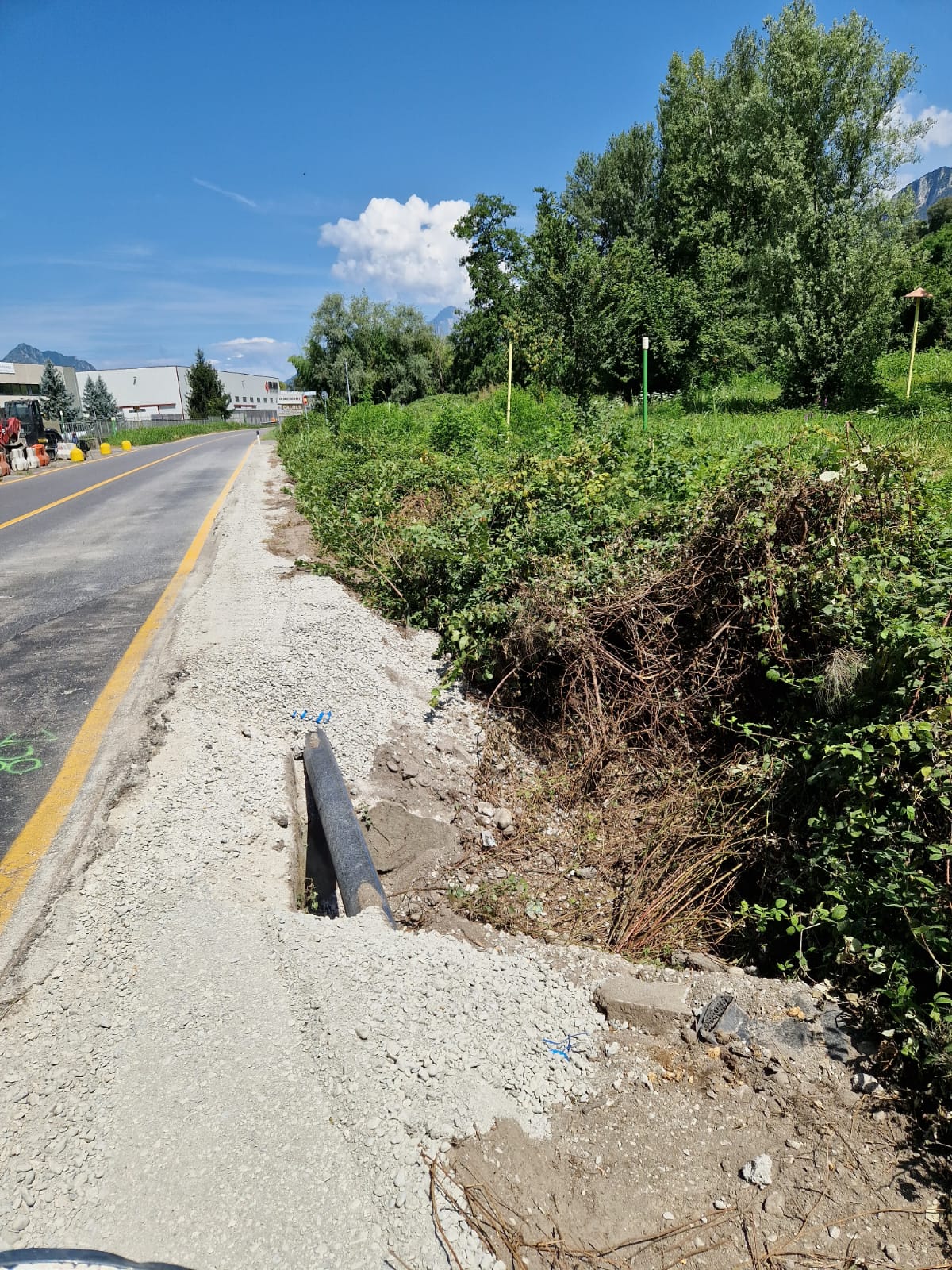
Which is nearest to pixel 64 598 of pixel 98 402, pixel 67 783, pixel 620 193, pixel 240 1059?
pixel 67 783

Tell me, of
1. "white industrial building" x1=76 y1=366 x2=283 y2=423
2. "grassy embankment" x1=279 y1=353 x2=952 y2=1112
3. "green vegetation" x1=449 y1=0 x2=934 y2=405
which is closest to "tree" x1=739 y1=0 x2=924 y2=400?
"green vegetation" x1=449 y1=0 x2=934 y2=405

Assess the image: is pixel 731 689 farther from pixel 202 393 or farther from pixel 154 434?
pixel 202 393

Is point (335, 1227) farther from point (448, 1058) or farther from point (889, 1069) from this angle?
point (889, 1069)

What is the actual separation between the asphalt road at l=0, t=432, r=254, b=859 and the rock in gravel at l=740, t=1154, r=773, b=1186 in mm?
2945

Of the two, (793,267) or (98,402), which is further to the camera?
(98,402)

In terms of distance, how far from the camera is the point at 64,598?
22.5 feet

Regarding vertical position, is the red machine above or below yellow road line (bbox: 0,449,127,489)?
above

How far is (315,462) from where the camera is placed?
1501 cm

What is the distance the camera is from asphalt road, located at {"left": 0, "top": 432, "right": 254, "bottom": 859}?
3.95 m

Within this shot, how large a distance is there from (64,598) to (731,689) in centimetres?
592

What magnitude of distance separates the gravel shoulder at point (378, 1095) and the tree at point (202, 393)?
301 ft

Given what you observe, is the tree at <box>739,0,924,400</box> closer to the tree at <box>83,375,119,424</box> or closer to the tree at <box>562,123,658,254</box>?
the tree at <box>562,123,658,254</box>

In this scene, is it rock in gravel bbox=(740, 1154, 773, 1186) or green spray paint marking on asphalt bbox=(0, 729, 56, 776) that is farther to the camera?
green spray paint marking on asphalt bbox=(0, 729, 56, 776)

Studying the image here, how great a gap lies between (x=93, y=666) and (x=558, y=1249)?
14.6ft
